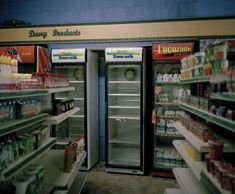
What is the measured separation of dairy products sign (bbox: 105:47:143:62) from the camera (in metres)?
5.27

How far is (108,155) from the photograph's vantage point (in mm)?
5625

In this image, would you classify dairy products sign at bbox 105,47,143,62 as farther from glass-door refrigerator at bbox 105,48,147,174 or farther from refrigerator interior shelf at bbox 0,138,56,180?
refrigerator interior shelf at bbox 0,138,56,180

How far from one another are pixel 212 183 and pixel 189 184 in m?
1.08

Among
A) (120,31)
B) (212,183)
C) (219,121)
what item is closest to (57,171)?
(212,183)

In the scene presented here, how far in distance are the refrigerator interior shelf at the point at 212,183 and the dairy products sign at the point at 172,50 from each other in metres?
2.93

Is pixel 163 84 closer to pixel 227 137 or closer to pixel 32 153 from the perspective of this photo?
pixel 227 137

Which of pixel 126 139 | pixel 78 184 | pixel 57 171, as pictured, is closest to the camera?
pixel 57 171

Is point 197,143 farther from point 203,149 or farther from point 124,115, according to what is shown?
point 124,115

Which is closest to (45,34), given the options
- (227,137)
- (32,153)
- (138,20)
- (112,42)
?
Answer: (112,42)

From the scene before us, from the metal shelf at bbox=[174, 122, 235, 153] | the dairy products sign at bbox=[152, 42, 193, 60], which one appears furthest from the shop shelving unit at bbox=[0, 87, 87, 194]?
the dairy products sign at bbox=[152, 42, 193, 60]

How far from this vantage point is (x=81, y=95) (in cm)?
617

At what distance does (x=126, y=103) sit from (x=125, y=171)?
57.6 inches

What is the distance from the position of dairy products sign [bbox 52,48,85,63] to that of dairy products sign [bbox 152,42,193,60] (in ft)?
4.76

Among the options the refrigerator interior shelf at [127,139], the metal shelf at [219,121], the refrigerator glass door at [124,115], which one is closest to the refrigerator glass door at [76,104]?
the refrigerator glass door at [124,115]
